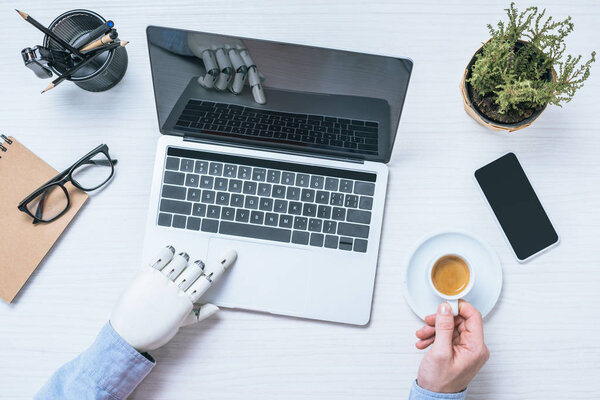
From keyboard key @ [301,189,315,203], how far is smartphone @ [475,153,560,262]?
0.96ft

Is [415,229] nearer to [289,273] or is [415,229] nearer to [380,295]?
[380,295]

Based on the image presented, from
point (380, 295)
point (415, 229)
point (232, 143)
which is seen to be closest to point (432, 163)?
point (415, 229)

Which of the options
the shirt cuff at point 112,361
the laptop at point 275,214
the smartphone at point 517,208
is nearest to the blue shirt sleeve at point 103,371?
the shirt cuff at point 112,361

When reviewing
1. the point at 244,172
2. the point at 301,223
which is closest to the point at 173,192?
the point at 244,172

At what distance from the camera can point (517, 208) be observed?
840 mm

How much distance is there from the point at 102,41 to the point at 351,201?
486 mm

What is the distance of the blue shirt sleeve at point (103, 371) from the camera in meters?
0.77

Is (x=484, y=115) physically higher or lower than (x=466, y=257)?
higher

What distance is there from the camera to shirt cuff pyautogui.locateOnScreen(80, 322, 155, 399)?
2.53 ft

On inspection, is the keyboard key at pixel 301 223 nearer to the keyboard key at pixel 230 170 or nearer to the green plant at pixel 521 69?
the keyboard key at pixel 230 170

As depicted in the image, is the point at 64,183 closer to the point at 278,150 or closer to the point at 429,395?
the point at 278,150

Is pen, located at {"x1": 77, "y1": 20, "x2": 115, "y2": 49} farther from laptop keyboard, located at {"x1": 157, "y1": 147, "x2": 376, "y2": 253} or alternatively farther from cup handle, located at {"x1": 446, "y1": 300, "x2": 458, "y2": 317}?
cup handle, located at {"x1": 446, "y1": 300, "x2": 458, "y2": 317}

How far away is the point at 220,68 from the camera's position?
2.17 ft

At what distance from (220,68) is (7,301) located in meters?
0.57
